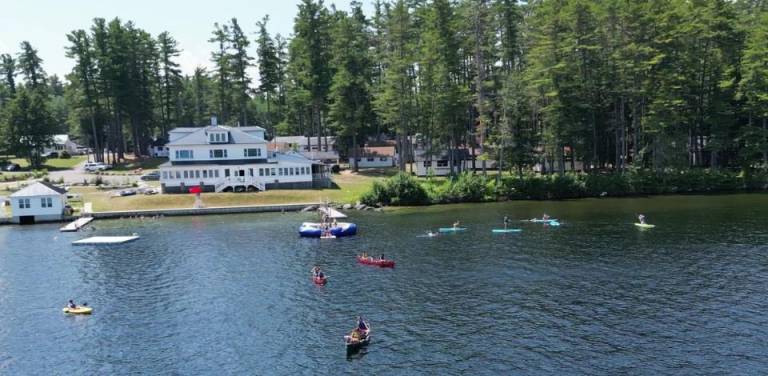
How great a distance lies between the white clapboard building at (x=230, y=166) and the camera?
8750 centimetres

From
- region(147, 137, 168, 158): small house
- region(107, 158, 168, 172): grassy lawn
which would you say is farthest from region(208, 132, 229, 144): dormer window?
region(147, 137, 168, 158): small house

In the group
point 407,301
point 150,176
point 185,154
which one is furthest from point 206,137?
point 407,301

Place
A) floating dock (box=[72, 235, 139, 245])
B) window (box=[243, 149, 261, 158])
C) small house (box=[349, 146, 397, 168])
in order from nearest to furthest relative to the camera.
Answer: floating dock (box=[72, 235, 139, 245]), window (box=[243, 149, 261, 158]), small house (box=[349, 146, 397, 168])

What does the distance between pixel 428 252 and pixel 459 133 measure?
5114 centimetres

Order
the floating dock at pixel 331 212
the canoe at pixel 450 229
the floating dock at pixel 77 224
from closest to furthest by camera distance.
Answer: the canoe at pixel 450 229
the floating dock at pixel 77 224
the floating dock at pixel 331 212

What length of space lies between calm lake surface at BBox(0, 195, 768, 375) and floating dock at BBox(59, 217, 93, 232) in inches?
92.2

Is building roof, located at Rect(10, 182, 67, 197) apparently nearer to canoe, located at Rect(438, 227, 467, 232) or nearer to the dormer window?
the dormer window

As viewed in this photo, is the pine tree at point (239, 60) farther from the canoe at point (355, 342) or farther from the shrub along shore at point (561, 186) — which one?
the canoe at point (355, 342)

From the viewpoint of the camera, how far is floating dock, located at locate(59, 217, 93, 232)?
67.7 metres

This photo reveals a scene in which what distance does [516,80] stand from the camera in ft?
294

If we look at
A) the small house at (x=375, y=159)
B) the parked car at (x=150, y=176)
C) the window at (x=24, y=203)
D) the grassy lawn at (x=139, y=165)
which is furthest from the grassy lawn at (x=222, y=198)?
the small house at (x=375, y=159)

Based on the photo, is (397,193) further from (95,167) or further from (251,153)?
(95,167)

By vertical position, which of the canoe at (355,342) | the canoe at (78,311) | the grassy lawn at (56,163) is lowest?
the canoe at (355,342)

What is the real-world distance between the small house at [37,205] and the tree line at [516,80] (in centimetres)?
4453
